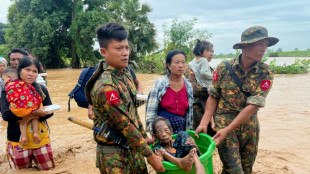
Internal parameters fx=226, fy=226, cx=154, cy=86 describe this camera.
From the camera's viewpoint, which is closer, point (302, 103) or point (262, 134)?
point (262, 134)

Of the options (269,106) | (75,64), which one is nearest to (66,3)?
(75,64)

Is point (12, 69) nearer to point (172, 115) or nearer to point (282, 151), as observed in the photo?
point (172, 115)

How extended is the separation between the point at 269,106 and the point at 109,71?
23.8ft

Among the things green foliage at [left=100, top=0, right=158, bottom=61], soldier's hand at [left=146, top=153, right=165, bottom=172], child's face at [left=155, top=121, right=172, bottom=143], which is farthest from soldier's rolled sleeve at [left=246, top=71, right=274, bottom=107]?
green foliage at [left=100, top=0, right=158, bottom=61]

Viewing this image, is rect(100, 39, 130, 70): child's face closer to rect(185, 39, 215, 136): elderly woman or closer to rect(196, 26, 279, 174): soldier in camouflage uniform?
rect(196, 26, 279, 174): soldier in camouflage uniform

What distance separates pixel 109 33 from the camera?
5.18 ft

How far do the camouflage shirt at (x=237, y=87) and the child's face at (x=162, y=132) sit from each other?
0.68 m

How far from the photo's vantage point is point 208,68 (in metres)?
3.40

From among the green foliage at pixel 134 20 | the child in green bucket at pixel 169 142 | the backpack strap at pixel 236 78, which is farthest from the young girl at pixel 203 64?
the green foliage at pixel 134 20

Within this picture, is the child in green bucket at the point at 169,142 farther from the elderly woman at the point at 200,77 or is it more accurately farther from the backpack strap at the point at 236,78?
the elderly woman at the point at 200,77

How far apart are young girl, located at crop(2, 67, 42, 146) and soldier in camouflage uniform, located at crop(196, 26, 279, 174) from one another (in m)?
2.01

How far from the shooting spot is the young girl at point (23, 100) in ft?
8.52

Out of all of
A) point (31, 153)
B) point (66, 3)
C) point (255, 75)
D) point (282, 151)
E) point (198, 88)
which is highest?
point (66, 3)

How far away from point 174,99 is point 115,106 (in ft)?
3.94
